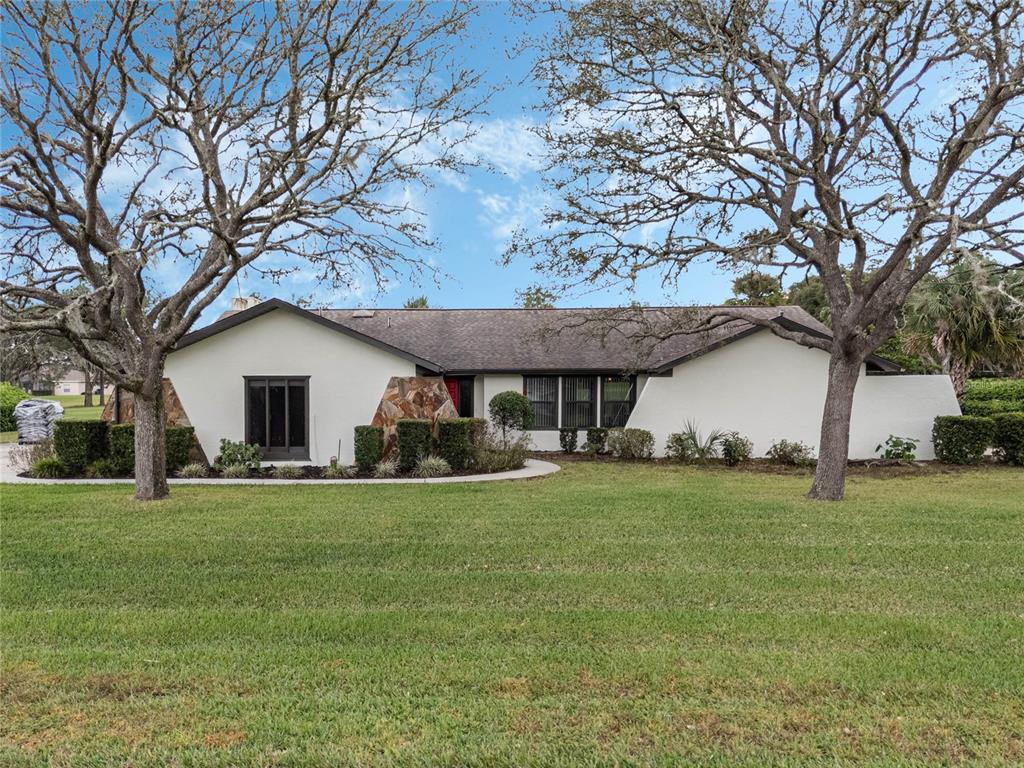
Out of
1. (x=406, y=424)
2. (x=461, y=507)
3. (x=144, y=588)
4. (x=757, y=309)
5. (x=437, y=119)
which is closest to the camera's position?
(x=144, y=588)

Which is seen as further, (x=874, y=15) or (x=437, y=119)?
(x=437, y=119)

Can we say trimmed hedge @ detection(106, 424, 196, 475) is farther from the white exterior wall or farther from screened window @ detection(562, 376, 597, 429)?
screened window @ detection(562, 376, 597, 429)

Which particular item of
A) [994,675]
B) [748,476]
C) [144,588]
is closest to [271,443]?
[144,588]

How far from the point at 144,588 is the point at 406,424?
331 inches

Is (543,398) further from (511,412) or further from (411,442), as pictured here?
(411,442)

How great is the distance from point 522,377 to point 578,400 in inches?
69.1

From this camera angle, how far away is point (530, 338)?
18047 millimetres

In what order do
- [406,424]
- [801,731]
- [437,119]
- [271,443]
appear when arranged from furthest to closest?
[271,443]
[406,424]
[437,119]
[801,731]

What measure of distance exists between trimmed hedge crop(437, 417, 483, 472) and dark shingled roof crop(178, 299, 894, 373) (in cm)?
165

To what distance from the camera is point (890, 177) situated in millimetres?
12453

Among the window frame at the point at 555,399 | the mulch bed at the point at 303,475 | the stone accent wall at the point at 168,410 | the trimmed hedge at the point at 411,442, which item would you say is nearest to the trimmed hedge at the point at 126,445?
the mulch bed at the point at 303,475

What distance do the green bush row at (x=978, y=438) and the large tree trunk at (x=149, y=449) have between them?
17.5 m

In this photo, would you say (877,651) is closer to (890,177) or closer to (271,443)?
(890,177)

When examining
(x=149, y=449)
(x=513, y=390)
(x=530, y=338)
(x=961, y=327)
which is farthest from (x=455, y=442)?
(x=961, y=327)
